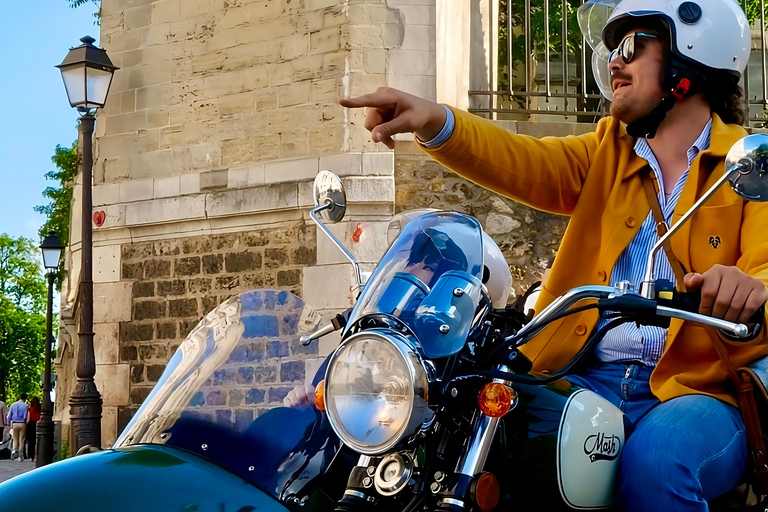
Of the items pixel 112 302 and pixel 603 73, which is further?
pixel 112 302

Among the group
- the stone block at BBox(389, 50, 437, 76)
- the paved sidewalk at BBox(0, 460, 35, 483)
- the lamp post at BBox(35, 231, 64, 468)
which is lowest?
the paved sidewalk at BBox(0, 460, 35, 483)

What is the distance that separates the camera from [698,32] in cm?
279

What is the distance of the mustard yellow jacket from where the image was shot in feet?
8.00

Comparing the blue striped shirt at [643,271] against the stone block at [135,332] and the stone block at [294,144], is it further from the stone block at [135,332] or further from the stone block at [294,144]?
the stone block at [135,332]

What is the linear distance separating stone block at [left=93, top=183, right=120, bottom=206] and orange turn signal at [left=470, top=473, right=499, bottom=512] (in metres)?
10.8

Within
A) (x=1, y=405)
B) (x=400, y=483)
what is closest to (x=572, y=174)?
(x=400, y=483)

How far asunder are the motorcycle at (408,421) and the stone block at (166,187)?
9.63m

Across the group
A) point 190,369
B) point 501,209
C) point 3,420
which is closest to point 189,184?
point 501,209

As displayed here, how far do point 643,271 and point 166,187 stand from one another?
9596 mm

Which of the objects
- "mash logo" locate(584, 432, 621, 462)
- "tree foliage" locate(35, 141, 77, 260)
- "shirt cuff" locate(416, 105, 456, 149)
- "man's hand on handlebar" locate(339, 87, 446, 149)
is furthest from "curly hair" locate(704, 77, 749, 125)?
"tree foliage" locate(35, 141, 77, 260)

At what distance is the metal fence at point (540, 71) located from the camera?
36.3 feet

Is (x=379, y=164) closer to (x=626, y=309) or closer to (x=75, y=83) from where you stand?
(x=75, y=83)

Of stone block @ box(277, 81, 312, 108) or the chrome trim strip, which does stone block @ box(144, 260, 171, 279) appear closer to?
stone block @ box(277, 81, 312, 108)

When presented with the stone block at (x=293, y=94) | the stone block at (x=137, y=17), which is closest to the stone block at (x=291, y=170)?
the stone block at (x=293, y=94)
